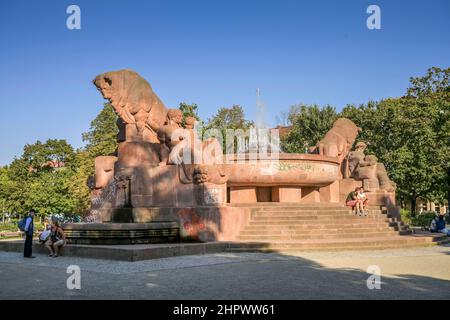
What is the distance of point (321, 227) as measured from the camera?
53.0 feet

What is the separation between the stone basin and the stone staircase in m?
1.00

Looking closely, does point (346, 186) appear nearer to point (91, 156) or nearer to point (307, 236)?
point (307, 236)

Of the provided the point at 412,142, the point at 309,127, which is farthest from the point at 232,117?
the point at 412,142

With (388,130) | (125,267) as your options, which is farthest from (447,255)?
(388,130)

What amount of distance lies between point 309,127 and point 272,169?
27216 mm

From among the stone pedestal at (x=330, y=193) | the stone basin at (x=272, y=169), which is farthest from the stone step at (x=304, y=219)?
the stone pedestal at (x=330, y=193)

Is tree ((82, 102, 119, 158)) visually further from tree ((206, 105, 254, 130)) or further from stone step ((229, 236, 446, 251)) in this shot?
stone step ((229, 236, 446, 251))

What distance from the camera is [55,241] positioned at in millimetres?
12766

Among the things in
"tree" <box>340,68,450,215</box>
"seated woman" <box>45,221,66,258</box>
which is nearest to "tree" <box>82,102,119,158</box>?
"tree" <box>340,68,450,215</box>

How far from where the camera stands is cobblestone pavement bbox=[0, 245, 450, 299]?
23.7 ft

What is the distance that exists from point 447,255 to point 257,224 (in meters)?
5.68

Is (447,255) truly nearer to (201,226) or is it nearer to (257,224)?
(257,224)

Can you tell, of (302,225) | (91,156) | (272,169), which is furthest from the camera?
(91,156)

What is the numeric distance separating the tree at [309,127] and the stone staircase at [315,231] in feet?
84.5
